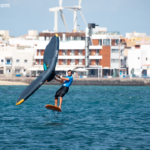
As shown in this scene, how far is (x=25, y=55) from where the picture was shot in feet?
399

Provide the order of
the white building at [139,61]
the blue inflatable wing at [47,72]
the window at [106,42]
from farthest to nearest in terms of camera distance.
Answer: the white building at [139,61] → the window at [106,42] → the blue inflatable wing at [47,72]

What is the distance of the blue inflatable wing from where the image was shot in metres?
23.4

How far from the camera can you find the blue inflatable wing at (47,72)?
23.4 metres

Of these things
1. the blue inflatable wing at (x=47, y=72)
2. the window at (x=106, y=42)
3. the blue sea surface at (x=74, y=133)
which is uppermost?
the window at (x=106, y=42)

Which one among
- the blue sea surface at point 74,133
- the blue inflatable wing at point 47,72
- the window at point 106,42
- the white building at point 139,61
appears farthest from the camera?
the white building at point 139,61

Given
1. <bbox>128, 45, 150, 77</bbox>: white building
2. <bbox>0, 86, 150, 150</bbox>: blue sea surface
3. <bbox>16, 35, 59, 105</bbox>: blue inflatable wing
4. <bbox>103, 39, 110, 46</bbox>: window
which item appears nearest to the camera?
<bbox>0, 86, 150, 150</bbox>: blue sea surface

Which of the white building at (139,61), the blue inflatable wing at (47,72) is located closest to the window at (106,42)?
the white building at (139,61)

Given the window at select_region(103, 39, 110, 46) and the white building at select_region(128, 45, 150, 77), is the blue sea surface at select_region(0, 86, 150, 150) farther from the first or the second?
the white building at select_region(128, 45, 150, 77)

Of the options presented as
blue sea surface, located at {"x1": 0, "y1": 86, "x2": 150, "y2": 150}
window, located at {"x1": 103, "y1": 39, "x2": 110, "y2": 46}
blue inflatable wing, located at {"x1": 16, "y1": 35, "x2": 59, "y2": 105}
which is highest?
window, located at {"x1": 103, "y1": 39, "x2": 110, "y2": 46}

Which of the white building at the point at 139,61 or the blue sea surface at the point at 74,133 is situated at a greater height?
the white building at the point at 139,61

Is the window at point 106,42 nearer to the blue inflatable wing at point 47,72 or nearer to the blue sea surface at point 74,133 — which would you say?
the blue sea surface at point 74,133

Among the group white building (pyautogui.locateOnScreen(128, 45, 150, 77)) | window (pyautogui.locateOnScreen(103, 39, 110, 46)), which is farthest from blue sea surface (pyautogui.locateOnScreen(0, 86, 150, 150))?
white building (pyautogui.locateOnScreen(128, 45, 150, 77))

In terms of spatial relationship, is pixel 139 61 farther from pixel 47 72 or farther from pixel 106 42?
pixel 47 72

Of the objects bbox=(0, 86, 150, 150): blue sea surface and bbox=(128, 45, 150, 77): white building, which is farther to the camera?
bbox=(128, 45, 150, 77): white building
